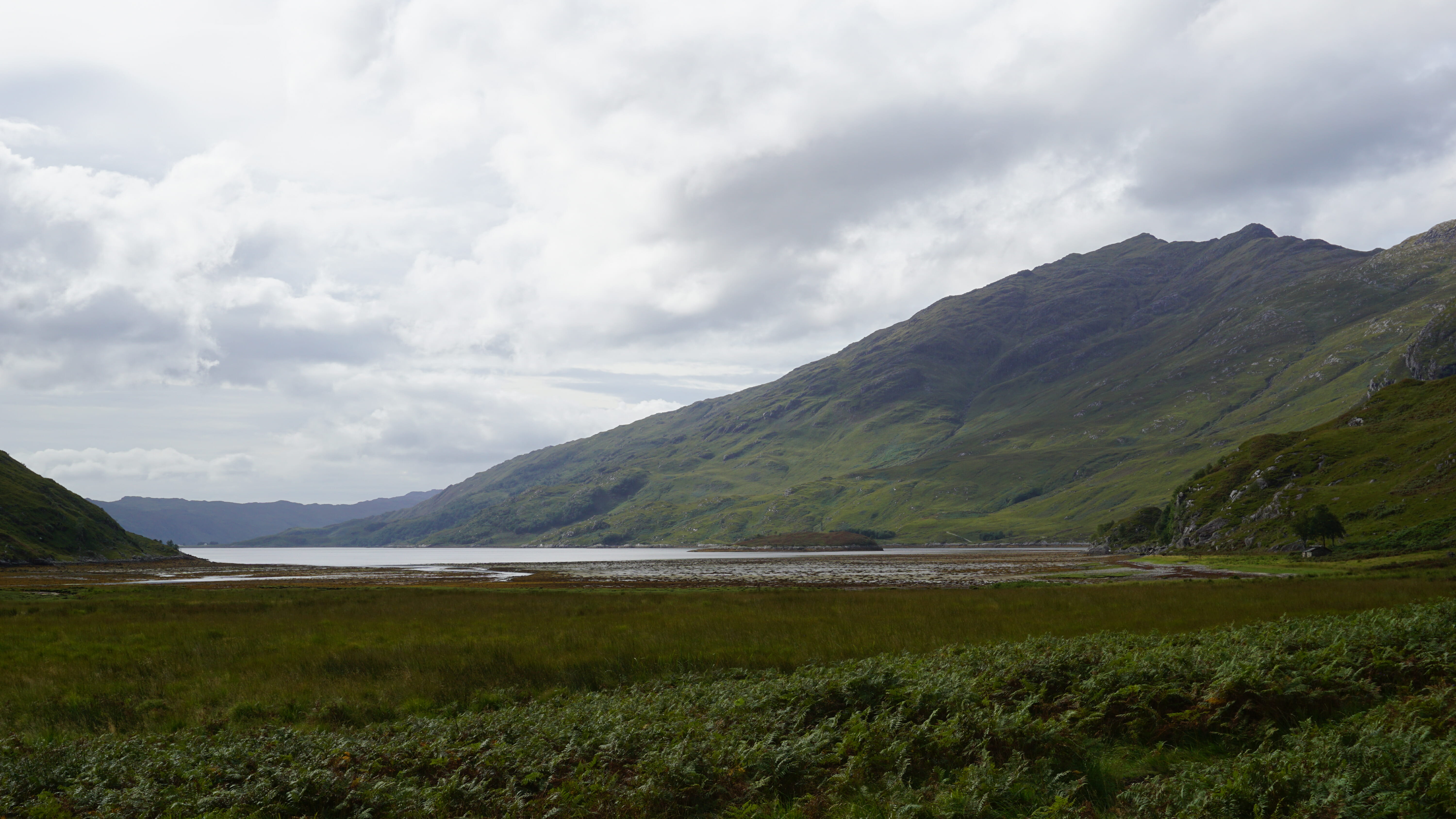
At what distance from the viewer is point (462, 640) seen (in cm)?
2541

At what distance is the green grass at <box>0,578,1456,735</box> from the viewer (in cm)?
1672

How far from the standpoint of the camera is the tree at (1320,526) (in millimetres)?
76562

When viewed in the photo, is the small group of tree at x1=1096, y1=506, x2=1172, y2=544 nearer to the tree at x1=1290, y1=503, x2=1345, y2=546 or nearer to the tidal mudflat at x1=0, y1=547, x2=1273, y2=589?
the tidal mudflat at x1=0, y1=547, x2=1273, y2=589

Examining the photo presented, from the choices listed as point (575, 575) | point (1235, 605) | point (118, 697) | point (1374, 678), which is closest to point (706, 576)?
point (575, 575)

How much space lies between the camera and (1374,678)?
12617mm

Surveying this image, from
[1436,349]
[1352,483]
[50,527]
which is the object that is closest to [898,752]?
[1352,483]

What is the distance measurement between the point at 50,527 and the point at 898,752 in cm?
18372

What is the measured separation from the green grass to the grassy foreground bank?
11.3 feet

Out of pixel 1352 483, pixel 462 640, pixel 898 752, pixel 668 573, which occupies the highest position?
pixel 898 752

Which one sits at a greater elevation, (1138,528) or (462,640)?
(462,640)

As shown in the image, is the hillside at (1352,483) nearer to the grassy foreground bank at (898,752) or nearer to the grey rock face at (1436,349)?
the grey rock face at (1436,349)

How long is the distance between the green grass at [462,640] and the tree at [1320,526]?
4671cm

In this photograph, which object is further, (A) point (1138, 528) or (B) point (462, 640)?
(A) point (1138, 528)

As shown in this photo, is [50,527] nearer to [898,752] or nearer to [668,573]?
[668,573]
